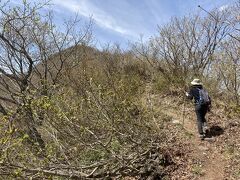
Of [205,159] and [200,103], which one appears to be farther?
[200,103]

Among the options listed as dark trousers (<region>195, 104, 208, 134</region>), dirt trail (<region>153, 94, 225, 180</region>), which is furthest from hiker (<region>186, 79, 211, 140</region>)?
dirt trail (<region>153, 94, 225, 180</region>)

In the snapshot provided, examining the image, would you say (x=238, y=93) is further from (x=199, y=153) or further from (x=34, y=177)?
(x=34, y=177)

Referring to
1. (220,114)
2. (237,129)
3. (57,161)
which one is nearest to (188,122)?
(220,114)

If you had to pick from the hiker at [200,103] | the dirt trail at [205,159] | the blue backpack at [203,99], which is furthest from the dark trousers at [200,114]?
the dirt trail at [205,159]

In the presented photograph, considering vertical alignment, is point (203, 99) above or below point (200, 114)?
above

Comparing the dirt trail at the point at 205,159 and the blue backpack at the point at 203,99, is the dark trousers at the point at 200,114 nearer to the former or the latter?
the blue backpack at the point at 203,99

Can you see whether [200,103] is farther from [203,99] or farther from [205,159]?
[205,159]

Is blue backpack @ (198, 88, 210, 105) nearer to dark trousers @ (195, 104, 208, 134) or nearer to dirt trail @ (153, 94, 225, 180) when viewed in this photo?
dark trousers @ (195, 104, 208, 134)

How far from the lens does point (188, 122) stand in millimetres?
14828

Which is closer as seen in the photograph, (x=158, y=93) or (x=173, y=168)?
(x=173, y=168)

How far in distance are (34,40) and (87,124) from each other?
8.61 metres

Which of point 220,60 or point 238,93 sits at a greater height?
point 220,60

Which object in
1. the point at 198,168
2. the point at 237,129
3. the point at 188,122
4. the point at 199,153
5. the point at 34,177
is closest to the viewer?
the point at 34,177

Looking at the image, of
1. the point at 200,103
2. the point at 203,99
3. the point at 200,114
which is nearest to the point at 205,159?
the point at 200,114
